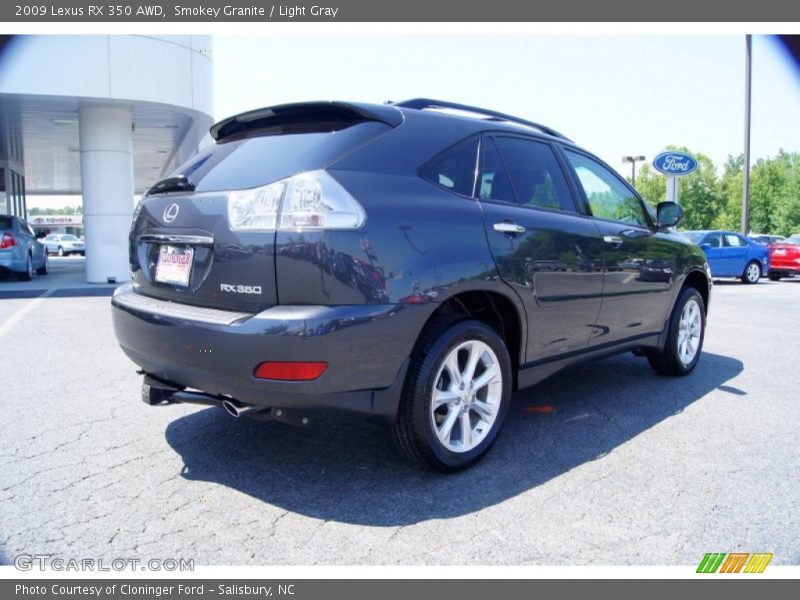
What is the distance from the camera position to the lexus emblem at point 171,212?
10.1 ft

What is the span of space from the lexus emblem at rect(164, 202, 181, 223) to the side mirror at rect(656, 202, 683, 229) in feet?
11.7

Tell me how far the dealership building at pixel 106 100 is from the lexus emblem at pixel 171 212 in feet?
33.4

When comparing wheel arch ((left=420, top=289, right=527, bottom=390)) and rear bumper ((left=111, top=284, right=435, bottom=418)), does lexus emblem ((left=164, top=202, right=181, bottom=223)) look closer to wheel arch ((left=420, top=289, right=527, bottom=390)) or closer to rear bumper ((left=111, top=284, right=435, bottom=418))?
rear bumper ((left=111, top=284, right=435, bottom=418))

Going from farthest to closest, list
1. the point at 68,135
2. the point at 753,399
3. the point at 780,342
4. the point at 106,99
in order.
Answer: the point at 68,135
the point at 106,99
the point at 780,342
the point at 753,399

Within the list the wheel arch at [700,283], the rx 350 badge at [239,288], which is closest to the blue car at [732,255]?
the wheel arch at [700,283]

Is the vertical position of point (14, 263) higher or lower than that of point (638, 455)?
higher

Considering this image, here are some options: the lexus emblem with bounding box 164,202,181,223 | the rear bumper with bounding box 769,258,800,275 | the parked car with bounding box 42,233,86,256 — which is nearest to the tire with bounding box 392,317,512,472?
the lexus emblem with bounding box 164,202,181,223

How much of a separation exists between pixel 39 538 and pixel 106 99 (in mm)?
11753

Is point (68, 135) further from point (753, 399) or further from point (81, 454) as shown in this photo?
point (753, 399)

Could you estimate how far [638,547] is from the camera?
8.21 ft

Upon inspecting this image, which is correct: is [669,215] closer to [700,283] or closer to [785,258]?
[700,283]

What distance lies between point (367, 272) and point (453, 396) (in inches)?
33.1

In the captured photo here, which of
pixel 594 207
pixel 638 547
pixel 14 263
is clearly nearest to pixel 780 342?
pixel 594 207

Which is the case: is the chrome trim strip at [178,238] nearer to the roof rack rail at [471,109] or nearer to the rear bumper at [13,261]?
the roof rack rail at [471,109]
